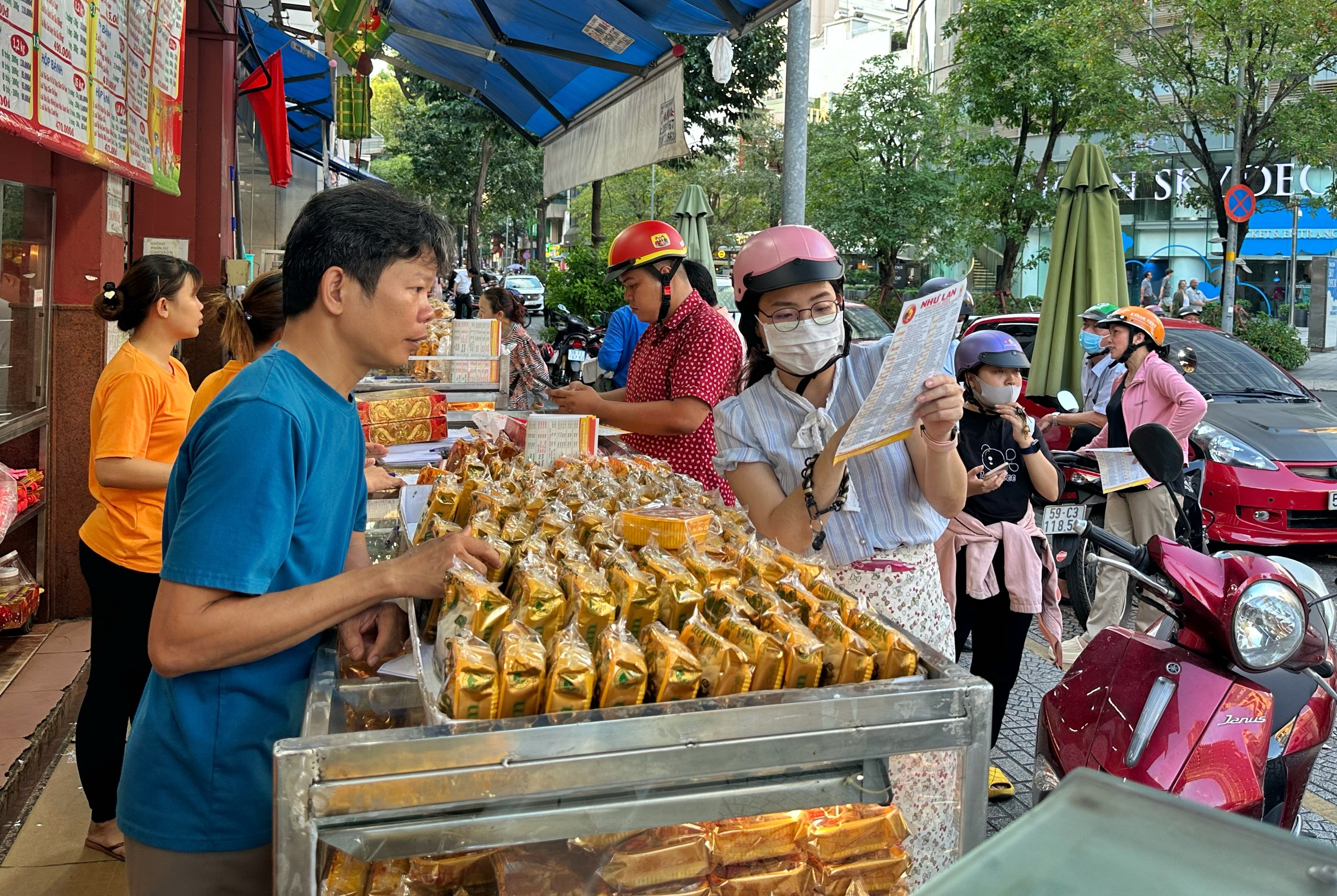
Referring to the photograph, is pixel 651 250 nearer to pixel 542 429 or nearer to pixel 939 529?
pixel 542 429

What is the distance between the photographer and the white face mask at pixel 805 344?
2709 mm

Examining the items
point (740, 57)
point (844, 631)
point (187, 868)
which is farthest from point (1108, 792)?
point (740, 57)

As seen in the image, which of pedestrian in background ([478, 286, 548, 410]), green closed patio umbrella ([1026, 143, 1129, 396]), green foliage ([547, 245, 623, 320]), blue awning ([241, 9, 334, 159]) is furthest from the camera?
green foliage ([547, 245, 623, 320])

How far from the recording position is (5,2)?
3.47m

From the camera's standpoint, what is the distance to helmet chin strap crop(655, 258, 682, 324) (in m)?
4.49

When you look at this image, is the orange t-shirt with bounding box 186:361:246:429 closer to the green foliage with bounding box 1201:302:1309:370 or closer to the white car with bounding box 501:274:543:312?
the green foliage with bounding box 1201:302:1309:370

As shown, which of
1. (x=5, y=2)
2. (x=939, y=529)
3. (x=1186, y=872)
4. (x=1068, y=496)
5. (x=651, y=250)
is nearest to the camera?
(x=1186, y=872)

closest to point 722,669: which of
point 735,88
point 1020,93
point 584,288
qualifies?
point 584,288

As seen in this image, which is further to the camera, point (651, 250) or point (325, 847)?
point (651, 250)

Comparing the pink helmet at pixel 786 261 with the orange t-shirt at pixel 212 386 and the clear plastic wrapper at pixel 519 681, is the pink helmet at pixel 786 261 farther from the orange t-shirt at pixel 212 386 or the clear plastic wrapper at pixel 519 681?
the orange t-shirt at pixel 212 386

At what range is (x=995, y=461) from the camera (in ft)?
15.1

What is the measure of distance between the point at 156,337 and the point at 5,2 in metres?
1.15

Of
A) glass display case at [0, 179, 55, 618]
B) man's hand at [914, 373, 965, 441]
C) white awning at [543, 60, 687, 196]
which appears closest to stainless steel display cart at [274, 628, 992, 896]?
man's hand at [914, 373, 965, 441]

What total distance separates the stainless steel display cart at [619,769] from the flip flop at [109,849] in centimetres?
266
